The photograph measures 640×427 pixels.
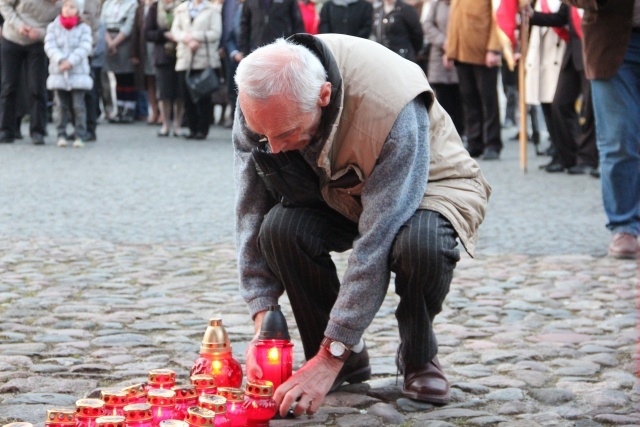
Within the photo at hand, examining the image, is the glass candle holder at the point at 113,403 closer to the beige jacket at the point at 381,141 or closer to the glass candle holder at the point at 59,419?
the glass candle holder at the point at 59,419

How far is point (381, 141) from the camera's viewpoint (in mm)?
3330

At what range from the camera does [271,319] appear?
3375mm

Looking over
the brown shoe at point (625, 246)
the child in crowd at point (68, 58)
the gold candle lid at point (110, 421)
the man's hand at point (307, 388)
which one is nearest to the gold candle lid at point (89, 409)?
the gold candle lid at point (110, 421)

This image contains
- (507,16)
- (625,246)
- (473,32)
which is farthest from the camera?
(473,32)

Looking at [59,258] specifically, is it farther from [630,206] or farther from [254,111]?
[254,111]

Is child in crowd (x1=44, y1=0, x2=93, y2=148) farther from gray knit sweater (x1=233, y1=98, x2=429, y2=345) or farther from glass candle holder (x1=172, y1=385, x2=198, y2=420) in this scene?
glass candle holder (x1=172, y1=385, x2=198, y2=420)

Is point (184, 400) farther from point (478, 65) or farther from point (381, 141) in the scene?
point (478, 65)

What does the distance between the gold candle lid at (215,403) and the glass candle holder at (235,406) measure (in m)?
0.11

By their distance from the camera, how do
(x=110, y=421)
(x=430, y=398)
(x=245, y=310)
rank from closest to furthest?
(x=110, y=421) < (x=430, y=398) < (x=245, y=310)

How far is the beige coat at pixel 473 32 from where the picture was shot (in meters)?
12.0

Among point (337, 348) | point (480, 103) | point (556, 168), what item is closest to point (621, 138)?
point (337, 348)

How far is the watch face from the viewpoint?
131 inches

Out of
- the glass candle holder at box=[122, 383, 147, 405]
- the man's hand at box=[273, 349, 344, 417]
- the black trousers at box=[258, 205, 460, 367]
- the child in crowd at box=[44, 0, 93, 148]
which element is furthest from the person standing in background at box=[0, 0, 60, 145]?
Result: the glass candle holder at box=[122, 383, 147, 405]

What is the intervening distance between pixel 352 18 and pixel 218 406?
40.4ft
